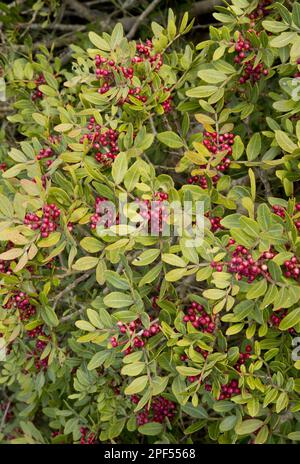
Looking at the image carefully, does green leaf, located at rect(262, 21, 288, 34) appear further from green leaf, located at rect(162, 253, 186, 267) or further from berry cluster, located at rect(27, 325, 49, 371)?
berry cluster, located at rect(27, 325, 49, 371)

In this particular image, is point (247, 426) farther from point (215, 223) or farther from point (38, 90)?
point (38, 90)

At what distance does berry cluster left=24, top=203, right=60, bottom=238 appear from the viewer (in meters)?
1.53

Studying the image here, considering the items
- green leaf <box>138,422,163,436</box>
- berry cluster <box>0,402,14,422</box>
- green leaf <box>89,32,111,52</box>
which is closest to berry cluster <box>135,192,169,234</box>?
green leaf <box>89,32,111,52</box>

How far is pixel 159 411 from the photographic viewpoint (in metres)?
1.88

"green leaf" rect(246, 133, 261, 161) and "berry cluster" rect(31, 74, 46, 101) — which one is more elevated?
"green leaf" rect(246, 133, 261, 161)

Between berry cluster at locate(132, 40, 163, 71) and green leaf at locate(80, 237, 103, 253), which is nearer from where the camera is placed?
green leaf at locate(80, 237, 103, 253)

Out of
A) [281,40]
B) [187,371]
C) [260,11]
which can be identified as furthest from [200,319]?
[260,11]

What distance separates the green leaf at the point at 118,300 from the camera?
150 centimetres

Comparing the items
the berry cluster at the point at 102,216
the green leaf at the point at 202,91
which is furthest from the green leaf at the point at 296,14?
the berry cluster at the point at 102,216

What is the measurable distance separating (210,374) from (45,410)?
2.49 ft

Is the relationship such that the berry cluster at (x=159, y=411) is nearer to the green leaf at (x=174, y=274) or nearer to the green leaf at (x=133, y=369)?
the green leaf at (x=133, y=369)

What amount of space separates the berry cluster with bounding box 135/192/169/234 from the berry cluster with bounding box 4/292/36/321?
16.8 inches

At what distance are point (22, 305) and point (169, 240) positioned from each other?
47 centimetres

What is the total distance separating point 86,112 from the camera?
1646 mm
